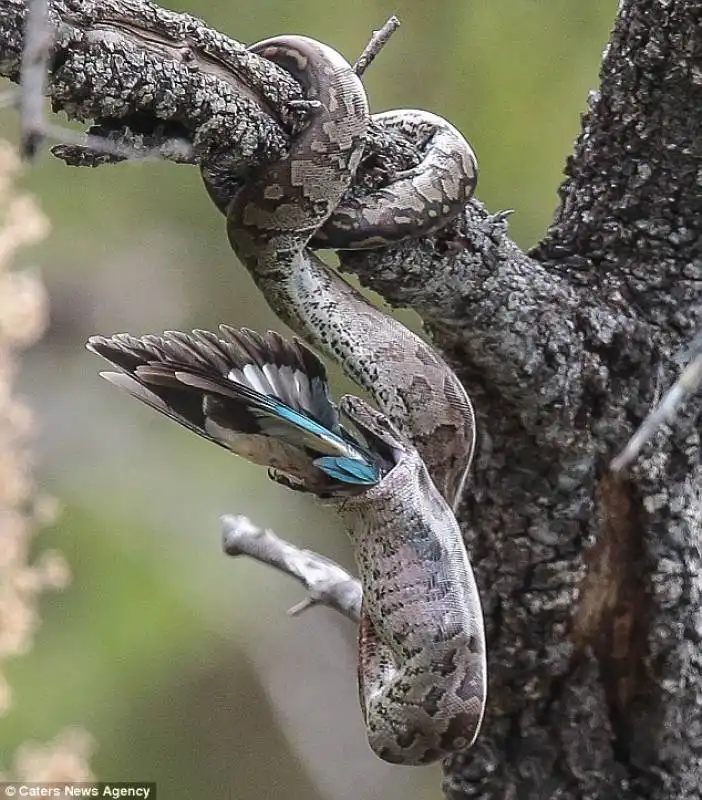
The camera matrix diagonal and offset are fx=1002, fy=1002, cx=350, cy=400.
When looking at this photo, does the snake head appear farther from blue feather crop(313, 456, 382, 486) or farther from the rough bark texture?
the rough bark texture

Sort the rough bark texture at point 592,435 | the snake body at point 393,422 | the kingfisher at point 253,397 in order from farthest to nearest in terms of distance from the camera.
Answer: the rough bark texture at point 592,435 < the snake body at point 393,422 < the kingfisher at point 253,397

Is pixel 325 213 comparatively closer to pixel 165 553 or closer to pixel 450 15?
pixel 450 15

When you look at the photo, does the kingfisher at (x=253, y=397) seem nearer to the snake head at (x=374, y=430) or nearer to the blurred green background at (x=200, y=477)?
the snake head at (x=374, y=430)

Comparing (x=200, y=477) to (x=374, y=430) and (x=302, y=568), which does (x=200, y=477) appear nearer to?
(x=302, y=568)

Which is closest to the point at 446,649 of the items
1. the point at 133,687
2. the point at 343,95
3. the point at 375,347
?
the point at 375,347

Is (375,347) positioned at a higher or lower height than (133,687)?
higher

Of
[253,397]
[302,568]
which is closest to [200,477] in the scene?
[302,568]

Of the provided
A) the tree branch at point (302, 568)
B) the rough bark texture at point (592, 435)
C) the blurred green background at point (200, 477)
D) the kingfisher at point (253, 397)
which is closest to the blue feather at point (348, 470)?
the kingfisher at point (253, 397)
